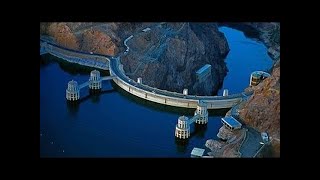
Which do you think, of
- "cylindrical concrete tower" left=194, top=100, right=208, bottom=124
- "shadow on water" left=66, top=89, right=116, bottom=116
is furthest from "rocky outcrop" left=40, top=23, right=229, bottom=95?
"cylindrical concrete tower" left=194, top=100, right=208, bottom=124

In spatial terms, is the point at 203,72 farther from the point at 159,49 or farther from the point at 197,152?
the point at 197,152

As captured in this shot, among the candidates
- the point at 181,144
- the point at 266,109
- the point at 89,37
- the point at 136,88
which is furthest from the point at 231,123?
the point at 89,37

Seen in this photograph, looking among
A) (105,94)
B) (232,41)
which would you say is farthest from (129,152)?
(232,41)

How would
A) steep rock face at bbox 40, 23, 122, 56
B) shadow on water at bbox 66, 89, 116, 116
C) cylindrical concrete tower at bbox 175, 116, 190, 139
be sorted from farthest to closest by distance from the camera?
steep rock face at bbox 40, 23, 122, 56, shadow on water at bbox 66, 89, 116, 116, cylindrical concrete tower at bbox 175, 116, 190, 139

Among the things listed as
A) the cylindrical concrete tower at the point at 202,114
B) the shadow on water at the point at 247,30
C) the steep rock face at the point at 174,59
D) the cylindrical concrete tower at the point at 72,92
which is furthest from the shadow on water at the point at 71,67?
the shadow on water at the point at 247,30

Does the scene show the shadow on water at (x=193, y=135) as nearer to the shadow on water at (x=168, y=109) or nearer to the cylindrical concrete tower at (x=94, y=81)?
the shadow on water at (x=168, y=109)

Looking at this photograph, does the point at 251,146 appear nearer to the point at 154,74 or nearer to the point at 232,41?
the point at 154,74

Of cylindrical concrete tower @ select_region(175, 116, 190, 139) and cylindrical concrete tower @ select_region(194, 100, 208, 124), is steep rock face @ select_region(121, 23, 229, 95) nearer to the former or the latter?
cylindrical concrete tower @ select_region(194, 100, 208, 124)
